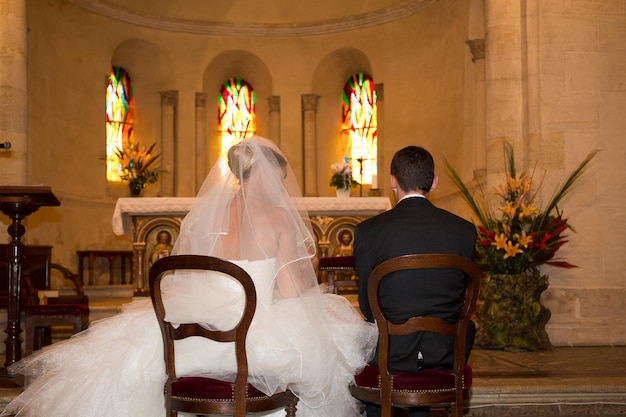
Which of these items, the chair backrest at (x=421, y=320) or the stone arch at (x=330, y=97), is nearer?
the chair backrest at (x=421, y=320)

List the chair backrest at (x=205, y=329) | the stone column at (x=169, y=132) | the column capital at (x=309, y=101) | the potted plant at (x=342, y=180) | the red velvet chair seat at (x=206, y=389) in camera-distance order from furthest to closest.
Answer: the column capital at (x=309, y=101) → the stone column at (x=169, y=132) → the potted plant at (x=342, y=180) → the red velvet chair seat at (x=206, y=389) → the chair backrest at (x=205, y=329)

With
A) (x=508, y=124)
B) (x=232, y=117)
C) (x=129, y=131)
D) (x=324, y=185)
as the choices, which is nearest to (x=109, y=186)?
(x=129, y=131)

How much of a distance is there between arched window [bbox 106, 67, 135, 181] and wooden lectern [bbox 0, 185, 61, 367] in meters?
7.92

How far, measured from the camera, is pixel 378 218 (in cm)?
333

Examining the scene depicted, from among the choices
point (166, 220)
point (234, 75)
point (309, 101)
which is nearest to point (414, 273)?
point (166, 220)

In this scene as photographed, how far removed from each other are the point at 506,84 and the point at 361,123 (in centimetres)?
649

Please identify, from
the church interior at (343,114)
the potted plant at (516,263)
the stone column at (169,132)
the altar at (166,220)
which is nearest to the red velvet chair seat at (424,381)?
the church interior at (343,114)

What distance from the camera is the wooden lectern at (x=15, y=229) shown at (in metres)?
4.68

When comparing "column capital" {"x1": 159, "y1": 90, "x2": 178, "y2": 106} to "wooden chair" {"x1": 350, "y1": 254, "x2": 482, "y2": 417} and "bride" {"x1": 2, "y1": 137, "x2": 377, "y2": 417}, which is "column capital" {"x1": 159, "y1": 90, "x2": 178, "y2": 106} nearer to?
"bride" {"x1": 2, "y1": 137, "x2": 377, "y2": 417}

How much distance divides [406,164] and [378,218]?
27 centimetres

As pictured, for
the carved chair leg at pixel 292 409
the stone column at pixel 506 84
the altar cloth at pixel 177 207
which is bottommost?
the carved chair leg at pixel 292 409

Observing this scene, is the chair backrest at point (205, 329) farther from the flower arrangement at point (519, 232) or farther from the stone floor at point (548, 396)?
the flower arrangement at point (519, 232)

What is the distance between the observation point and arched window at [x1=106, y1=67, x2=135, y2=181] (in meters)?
12.8

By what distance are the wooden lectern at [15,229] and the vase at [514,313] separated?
12.3ft
